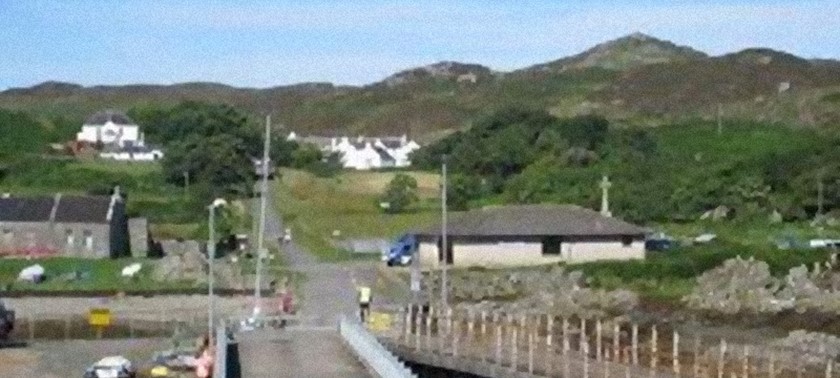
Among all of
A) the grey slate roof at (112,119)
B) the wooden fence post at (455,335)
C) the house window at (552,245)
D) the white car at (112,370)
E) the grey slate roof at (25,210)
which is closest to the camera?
the wooden fence post at (455,335)

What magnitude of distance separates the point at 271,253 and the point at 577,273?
15432mm

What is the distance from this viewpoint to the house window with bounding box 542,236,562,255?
83.2 m

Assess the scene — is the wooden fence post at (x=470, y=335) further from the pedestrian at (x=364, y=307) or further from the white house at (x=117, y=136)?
the white house at (x=117, y=136)

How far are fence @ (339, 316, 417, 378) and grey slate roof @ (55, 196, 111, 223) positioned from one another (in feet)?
161

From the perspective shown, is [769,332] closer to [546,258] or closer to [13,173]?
[546,258]

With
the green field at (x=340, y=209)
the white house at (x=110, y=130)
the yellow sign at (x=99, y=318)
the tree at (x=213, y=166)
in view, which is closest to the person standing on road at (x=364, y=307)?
the yellow sign at (x=99, y=318)

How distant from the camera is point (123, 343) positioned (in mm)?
65062

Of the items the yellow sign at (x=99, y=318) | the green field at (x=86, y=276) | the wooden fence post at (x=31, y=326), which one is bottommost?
Result: the wooden fence post at (x=31, y=326)

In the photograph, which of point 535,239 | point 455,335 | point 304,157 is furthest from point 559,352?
point 304,157

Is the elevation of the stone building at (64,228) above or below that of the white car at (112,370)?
above

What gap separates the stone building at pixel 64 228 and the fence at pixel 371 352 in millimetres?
49622

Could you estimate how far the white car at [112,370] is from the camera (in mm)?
51406

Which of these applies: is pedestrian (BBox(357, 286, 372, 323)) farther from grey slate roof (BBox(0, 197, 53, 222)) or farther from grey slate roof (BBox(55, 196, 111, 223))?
grey slate roof (BBox(0, 197, 53, 222))

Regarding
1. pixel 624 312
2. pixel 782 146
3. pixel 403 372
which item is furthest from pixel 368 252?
pixel 403 372
